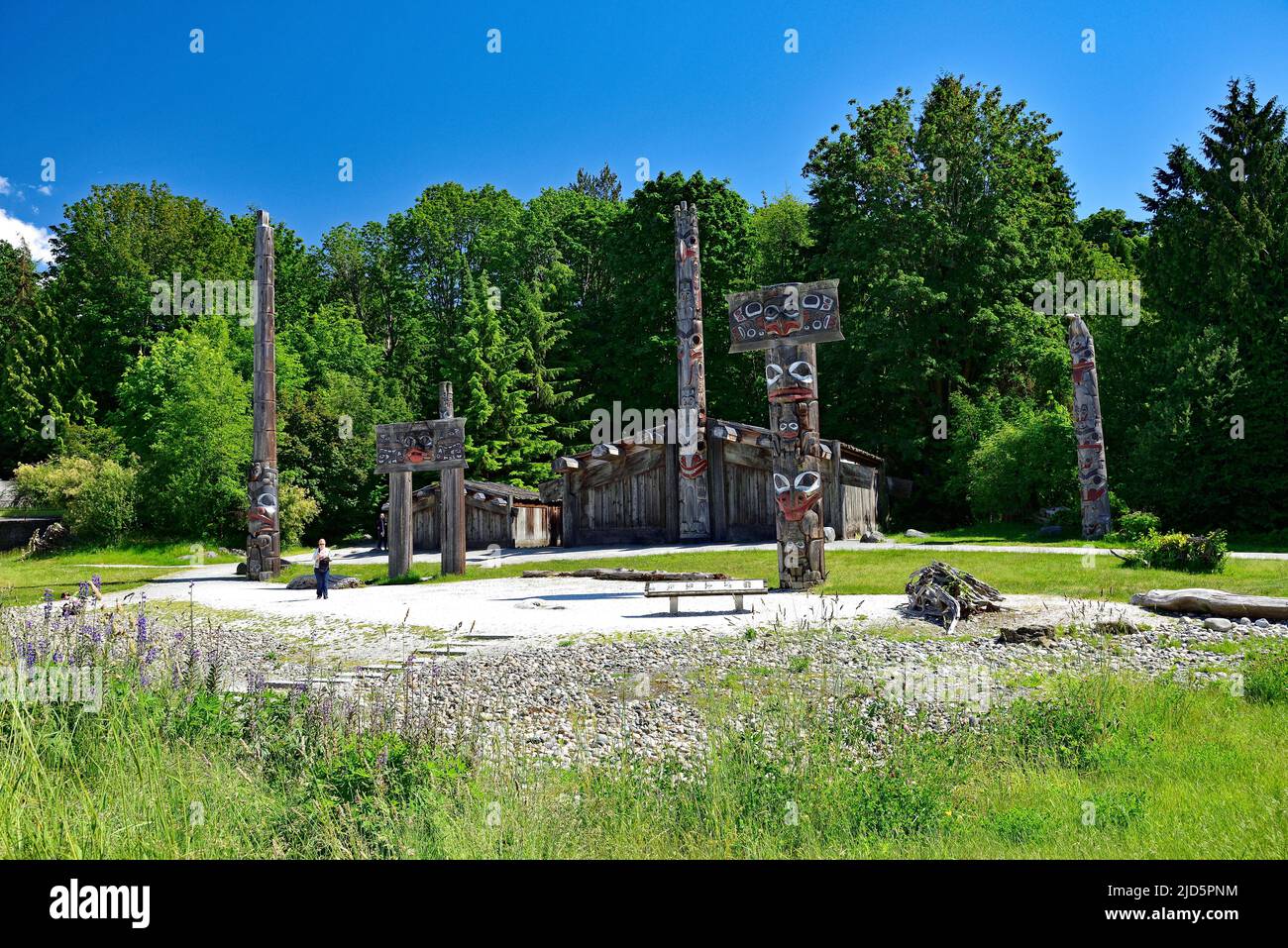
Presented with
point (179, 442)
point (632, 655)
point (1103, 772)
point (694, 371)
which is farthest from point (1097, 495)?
point (179, 442)

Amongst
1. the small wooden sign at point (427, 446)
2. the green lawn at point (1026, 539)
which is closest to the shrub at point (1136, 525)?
the green lawn at point (1026, 539)

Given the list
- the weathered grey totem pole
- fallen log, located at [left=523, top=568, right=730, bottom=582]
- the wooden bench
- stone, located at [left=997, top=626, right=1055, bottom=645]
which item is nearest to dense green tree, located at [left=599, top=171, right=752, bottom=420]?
the weathered grey totem pole

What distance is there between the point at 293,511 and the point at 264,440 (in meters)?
11.7

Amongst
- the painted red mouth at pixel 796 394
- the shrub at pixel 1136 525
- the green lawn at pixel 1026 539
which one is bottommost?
the green lawn at pixel 1026 539

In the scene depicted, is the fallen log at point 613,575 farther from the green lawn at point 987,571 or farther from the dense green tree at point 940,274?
the dense green tree at point 940,274

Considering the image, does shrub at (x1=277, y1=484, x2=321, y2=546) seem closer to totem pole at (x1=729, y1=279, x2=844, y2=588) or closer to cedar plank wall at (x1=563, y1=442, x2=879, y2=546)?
cedar plank wall at (x1=563, y1=442, x2=879, y2=546)

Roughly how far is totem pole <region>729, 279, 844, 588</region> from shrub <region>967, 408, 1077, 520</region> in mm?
15310

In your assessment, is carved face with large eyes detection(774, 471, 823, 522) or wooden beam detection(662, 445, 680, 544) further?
wooden beam detection(662, 445, 680, 544)

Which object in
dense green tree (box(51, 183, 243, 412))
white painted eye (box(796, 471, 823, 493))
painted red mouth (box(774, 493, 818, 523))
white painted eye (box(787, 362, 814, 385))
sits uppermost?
dense green tree (box(51, 183, 243, 412))

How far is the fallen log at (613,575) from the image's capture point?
18.3 m

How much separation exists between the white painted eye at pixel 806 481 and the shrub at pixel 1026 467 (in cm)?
1557

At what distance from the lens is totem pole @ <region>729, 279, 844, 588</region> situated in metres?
16.1
